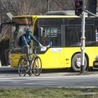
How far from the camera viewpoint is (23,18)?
23.5 meters

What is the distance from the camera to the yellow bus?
23.0 meters

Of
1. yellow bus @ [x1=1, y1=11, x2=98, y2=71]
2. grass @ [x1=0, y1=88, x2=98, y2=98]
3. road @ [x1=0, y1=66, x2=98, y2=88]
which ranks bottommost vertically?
road @ [x1=0, y1=66, x2=98, y2=88]

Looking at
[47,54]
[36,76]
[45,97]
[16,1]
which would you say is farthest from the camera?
[16,1]

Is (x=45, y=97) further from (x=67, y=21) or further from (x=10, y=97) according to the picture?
(x=67, y=21)

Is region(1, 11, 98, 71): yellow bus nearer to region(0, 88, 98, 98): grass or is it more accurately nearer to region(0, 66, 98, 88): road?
region(0, 66, 98, 88): road

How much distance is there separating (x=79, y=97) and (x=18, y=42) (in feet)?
40.5

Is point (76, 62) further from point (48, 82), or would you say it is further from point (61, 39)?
point (48, 82)

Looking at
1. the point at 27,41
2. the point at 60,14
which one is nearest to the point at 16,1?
the point at 60,14

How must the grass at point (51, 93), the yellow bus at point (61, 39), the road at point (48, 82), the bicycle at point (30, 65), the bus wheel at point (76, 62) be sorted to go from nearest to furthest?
the grass at point (51, 93) → the road at point (48, 82) → the bicycle at point (30, 65) → the yellow bus at point (61, 39) → the bus wheel at point (76, 62)

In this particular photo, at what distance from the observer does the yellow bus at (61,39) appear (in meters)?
23.0

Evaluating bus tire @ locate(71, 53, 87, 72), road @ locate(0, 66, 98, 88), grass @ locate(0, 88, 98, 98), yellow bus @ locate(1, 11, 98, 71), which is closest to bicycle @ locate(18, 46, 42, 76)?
road @ locate(0, 66, 98, 88)

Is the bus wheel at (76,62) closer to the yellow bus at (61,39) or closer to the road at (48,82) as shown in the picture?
the yellow bus at (61,39)

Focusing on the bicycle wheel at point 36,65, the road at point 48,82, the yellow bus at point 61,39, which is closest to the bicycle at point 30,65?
the bicycle wheel at point 36,65

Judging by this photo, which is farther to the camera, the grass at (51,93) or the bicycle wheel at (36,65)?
the bicycle wheel at (36,65)
